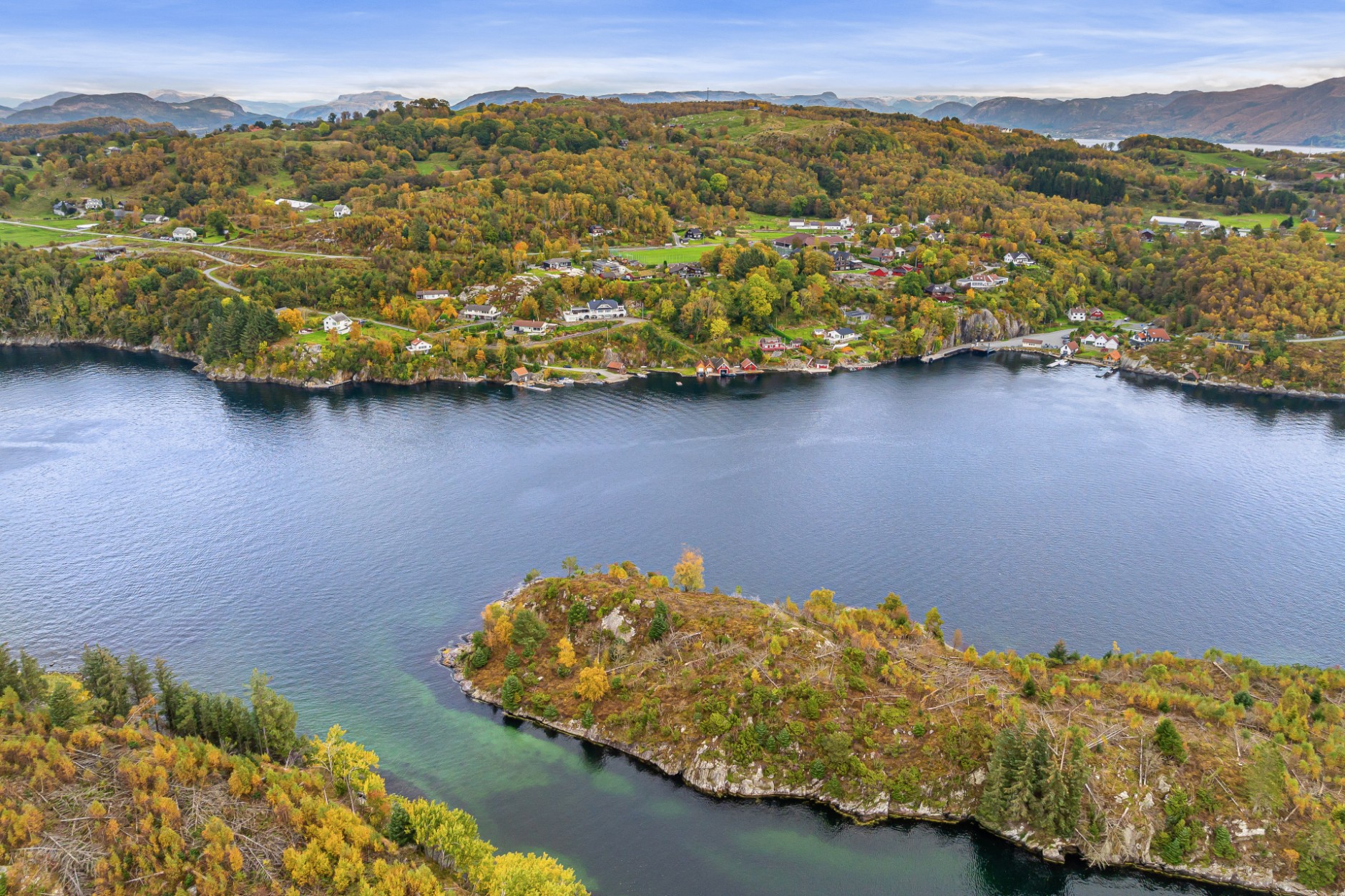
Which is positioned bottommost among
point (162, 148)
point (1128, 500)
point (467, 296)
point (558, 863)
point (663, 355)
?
point (558, 863)

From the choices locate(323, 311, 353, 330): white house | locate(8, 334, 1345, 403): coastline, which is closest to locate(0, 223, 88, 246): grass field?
locate(8, 334, 1345, 403): coastline

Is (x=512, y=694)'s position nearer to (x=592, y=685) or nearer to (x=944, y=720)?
(x=592, y=685)

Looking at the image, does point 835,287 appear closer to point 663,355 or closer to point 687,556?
point 663,355

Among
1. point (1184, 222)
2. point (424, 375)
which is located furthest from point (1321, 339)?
point (424, 375)

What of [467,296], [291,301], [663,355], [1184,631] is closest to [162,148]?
[291,301]

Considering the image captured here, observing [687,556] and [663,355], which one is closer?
[687,556]

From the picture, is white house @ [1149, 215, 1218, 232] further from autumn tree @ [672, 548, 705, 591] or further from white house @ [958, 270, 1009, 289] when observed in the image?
autumn tree @ [672, 548, 705, 591]
